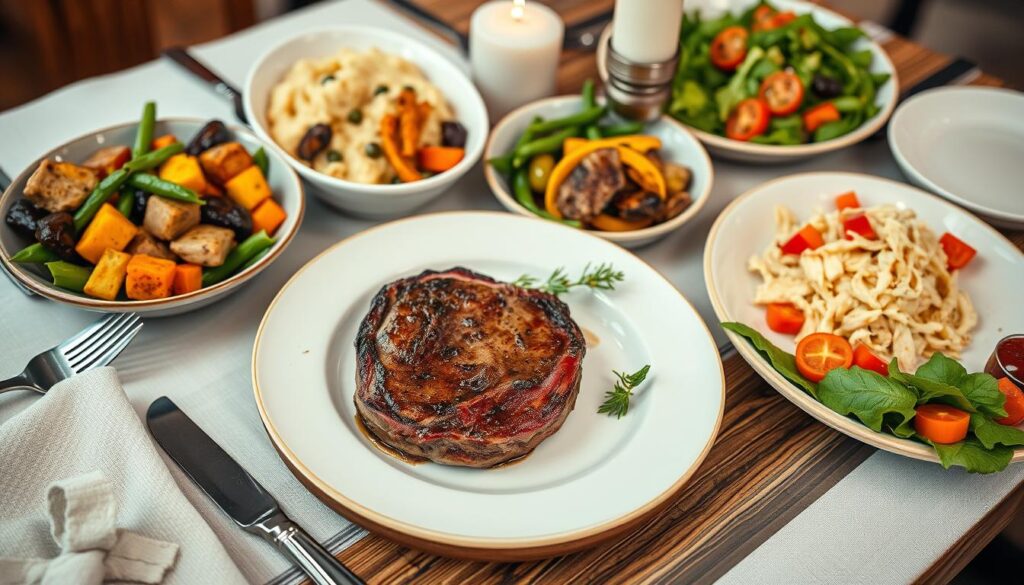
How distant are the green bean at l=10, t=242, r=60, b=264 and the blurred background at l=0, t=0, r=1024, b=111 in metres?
3.39

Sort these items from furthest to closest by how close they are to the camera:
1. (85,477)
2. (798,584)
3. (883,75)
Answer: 1. (883,75)
2. (798,584)
3. (85,477)

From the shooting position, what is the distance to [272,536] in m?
1.89

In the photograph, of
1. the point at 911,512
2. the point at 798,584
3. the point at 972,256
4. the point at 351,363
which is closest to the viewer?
the point at 798,584

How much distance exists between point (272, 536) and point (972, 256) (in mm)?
2454

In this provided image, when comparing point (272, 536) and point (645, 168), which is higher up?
point (645, 168)

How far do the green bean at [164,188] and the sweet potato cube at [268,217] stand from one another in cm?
17

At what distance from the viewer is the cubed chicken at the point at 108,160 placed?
2.59m

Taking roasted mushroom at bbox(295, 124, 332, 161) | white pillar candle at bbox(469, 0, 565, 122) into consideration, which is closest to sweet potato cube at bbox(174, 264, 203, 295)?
roasted mushroom at bbox(295, 124, 332, 161)

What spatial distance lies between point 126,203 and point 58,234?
10.1 inches

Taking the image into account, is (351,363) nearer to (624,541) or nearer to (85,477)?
(85,477)

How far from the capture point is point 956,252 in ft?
9.27

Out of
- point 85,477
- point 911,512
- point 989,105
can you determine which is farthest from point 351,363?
point 989,105

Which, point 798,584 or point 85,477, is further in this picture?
point 798,584

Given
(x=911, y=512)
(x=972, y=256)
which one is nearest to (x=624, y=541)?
(x=911, y=512)
